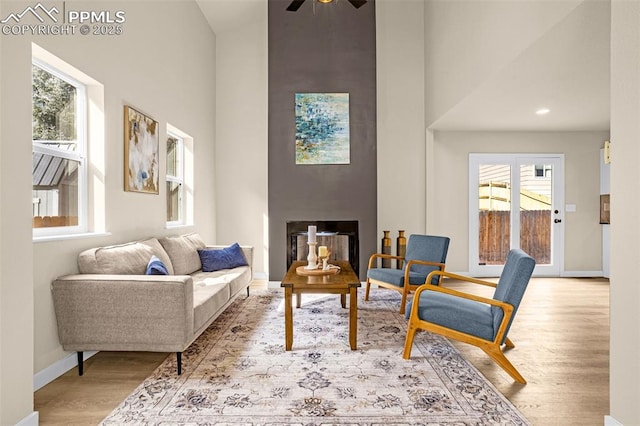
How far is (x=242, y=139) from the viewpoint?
626 centimetres

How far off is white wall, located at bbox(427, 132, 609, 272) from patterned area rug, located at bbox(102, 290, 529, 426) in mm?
3173

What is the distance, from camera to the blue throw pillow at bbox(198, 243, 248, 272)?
4.55 meters

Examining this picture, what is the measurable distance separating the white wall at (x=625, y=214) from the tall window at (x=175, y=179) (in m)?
4.55

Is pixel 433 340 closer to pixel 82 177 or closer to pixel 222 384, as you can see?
pixel 222 384

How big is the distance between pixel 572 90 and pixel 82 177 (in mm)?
4901

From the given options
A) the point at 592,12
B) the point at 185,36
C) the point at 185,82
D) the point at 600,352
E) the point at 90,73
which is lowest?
the point at 600,352

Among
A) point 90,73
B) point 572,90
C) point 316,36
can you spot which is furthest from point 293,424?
point 316,36

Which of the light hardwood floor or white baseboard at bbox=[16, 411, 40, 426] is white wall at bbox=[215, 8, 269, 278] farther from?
white baseboard at bbox=[16, 411, 40, 426]

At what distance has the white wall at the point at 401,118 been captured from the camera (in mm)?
6152

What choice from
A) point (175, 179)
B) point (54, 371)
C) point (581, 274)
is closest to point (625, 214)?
point (54, 371)

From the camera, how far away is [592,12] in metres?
2.56

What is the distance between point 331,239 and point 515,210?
10.4 feet

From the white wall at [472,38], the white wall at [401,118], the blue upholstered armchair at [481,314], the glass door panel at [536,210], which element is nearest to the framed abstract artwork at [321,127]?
the white wall at [401,118]

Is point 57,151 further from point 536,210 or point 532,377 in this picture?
point 536,210
